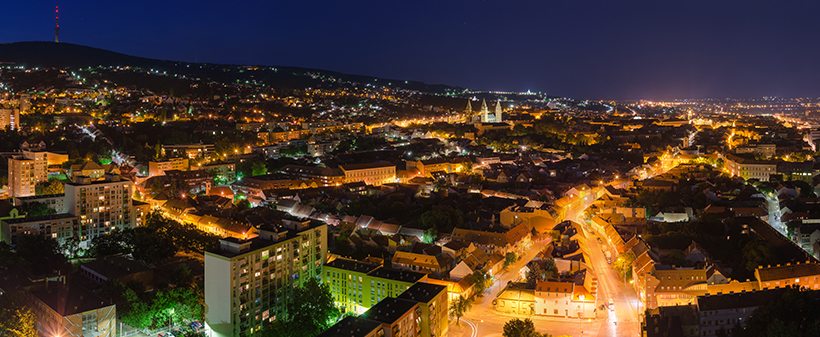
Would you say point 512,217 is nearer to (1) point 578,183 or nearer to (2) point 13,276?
(1) point 578,183

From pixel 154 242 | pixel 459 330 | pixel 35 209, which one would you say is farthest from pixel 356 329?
pixel 35 209

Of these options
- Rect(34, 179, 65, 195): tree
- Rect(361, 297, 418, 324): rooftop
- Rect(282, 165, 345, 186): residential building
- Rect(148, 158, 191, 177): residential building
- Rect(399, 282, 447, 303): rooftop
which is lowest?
Rect(361, 297, 418, 324): rooftop

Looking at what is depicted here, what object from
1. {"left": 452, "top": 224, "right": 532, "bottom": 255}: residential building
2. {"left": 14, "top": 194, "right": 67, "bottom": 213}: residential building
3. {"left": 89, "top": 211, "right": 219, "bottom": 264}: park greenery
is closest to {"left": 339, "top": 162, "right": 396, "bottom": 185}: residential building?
{"left": 89, "top": 211, "right": 219, "bottom": 264}: park greenery

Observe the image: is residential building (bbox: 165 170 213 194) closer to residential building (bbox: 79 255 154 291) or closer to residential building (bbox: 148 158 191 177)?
residential building (bbox: 148 158 191 177)

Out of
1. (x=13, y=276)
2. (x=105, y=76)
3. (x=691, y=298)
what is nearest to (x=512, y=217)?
(x=691, y=298)

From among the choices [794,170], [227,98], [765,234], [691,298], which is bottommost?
[691,298]

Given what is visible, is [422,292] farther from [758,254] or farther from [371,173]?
[371,173]
